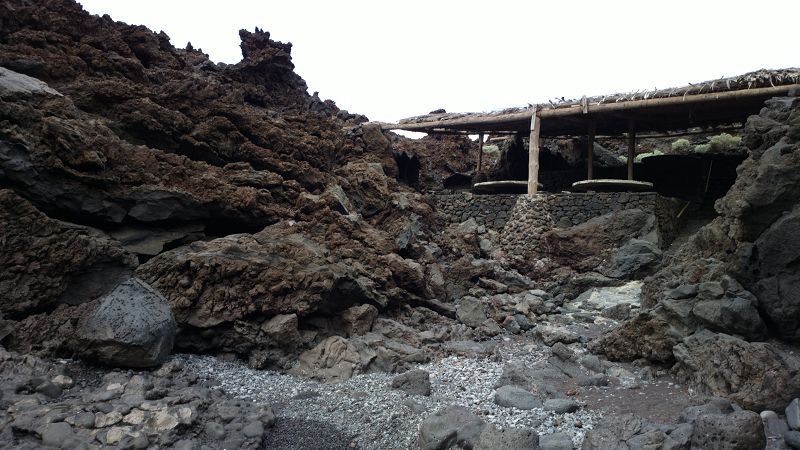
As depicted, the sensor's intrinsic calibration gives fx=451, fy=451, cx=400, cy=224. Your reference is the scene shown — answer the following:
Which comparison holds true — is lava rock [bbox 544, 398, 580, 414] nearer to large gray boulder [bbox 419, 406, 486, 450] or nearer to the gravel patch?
the gravel patch

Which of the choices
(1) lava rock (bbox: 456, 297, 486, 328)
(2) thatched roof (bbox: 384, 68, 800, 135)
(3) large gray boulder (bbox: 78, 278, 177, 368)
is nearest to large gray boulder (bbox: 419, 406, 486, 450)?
(3) large gray boulder (bbox: 78, 278, 177, 368)

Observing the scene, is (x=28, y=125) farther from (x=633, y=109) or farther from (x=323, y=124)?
(x=633, y=109)

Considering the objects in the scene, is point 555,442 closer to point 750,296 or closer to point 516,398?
point 516,398

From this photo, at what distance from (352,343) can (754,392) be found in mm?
6306

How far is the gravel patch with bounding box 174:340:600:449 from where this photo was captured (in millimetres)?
5945

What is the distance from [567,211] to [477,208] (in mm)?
3734

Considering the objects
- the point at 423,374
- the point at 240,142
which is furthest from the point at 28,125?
the point at 423,374

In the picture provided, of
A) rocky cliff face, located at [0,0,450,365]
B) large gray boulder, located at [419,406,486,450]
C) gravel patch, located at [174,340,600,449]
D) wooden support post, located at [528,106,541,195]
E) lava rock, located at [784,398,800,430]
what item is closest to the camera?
lava rock, located at [784,398,800,430]

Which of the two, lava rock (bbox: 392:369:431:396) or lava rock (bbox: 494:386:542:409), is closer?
lava rock (bbox: 494:386:542:409)

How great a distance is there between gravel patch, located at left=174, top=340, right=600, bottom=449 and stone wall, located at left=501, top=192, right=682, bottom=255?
8.89 meters

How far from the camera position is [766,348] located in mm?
6273

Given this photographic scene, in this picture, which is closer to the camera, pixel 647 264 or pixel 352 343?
pixel 352 343

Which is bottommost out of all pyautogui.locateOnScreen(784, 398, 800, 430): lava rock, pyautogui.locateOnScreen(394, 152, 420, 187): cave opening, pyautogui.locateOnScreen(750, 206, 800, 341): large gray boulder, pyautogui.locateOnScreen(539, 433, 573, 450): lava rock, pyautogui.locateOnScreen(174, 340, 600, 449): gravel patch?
pyautogui.locateOnScreen(174, 340, 600, 449): gravel patch

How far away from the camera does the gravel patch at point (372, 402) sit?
234 inches
